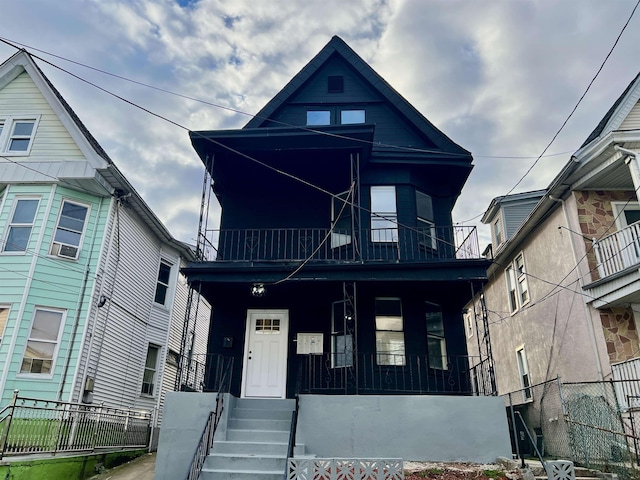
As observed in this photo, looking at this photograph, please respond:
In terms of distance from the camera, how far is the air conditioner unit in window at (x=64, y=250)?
11.9 m

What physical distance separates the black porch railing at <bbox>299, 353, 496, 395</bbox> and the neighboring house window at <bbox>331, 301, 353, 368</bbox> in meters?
0.03

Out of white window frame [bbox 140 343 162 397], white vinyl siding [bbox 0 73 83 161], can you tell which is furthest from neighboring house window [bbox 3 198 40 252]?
white window frame [bbox 140 343 162 397]

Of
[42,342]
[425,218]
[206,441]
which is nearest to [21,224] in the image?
[42,342]

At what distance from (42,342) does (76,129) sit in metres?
5.88

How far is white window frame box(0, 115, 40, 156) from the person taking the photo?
1282cm

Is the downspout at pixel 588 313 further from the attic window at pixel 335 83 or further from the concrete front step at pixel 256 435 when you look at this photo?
the concrete front step at pixel 256 435

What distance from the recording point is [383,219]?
11.5 metres

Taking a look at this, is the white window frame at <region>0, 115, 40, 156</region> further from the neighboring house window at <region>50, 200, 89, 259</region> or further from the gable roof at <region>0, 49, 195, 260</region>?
the neighboring house window at <region>50, 200, 89, 259</region>

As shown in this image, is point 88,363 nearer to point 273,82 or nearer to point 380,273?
point 380,273

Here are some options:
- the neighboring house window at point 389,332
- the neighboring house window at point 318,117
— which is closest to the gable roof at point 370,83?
the neighboring house window at point 318,117

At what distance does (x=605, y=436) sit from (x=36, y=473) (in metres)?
10.1

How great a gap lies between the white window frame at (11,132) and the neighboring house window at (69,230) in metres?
2.09

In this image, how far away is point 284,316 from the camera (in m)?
11.3

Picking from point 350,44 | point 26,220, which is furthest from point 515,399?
point 26,220
